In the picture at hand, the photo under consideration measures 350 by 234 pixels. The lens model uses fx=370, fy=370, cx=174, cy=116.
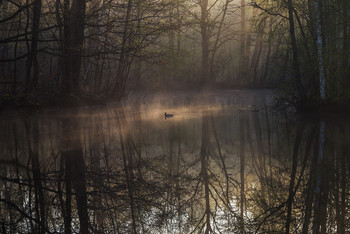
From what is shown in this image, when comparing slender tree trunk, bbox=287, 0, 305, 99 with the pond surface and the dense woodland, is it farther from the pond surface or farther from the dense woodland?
the pond surface

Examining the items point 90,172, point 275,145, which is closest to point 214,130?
point 275,145

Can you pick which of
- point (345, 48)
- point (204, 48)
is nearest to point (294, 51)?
point (345, 48)

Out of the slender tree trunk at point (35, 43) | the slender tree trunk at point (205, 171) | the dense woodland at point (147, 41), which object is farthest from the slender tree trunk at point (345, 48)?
the slender tree trunk at point (35, 43)

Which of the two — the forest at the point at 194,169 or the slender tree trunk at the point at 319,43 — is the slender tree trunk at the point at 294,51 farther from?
the slender tree trunk at the point at 319,43

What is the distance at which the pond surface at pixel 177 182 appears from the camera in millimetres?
2572

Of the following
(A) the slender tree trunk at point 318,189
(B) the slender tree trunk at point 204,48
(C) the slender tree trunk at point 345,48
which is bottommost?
(A) the slender tree trunk at point 318,189

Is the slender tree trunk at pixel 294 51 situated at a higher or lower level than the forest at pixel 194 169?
higher

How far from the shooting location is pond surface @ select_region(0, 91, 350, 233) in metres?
2.57

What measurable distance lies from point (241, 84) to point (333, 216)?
81.2 ft

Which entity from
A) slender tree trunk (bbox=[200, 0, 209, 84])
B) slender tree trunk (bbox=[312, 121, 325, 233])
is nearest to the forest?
slender tree trunk (bbox=[312, 121, 325, 233])

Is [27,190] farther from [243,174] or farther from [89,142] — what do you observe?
[89,142]

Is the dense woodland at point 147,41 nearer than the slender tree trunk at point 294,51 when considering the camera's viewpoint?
Yes

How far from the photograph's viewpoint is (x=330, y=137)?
5.71m

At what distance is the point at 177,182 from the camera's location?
11.8ft
